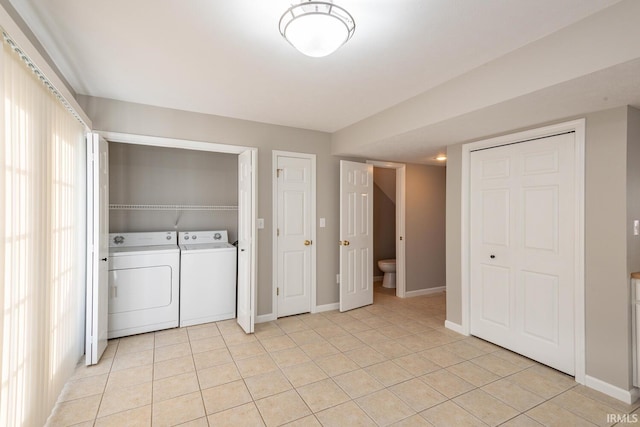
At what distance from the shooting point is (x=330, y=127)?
154 inches

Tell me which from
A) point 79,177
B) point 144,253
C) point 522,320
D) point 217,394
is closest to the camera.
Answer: point 217,394

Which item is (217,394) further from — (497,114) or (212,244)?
(497,114)

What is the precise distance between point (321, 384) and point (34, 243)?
2083mm

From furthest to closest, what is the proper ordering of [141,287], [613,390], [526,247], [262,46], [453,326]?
[453,326] < [141,287] < [526,247] < [613,390] < [262,46]

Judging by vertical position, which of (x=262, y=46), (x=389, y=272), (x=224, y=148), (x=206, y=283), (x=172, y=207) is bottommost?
(x=389, y=272)

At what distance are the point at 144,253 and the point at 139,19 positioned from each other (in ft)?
7.77

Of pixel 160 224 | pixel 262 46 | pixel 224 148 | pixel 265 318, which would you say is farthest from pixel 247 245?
pixel 262 46

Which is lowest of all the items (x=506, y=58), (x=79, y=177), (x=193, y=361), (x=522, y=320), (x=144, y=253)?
(x=193, y=361)

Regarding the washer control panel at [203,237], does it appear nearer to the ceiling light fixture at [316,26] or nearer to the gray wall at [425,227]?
the gray wall at [425,227]

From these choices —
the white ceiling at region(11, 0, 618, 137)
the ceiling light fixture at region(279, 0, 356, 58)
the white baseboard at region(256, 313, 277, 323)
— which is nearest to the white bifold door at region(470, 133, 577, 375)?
the white ceiling at region(11, 0, 618, 137)

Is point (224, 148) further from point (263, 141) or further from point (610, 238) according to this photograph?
point (610, 238)

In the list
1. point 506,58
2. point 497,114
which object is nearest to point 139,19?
point 506,58

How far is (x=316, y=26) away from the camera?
1.44m

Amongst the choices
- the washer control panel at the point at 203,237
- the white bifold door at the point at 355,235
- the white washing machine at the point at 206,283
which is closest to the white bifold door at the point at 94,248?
the white washing machine at the point at 206,283
